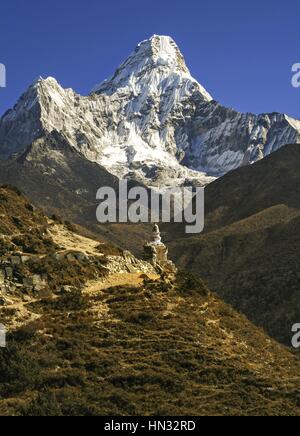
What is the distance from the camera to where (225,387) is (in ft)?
124

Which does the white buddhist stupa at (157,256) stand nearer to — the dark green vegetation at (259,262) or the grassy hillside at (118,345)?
the grassy hillside at (118,345)

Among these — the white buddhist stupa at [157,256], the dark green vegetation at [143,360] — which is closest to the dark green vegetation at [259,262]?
the white buddhist stupa at [157,256]

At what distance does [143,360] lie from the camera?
3894 centimetres

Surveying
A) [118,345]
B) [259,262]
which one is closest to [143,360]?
[118,345]

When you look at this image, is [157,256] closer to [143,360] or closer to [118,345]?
[118,345]

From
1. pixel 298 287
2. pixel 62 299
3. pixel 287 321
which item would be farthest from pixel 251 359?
pixel 298 287

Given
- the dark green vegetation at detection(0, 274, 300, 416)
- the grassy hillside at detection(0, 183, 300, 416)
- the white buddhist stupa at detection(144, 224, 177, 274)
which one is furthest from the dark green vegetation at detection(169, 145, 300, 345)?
the dark green vegetation at detection(0, 274, 300, 416)

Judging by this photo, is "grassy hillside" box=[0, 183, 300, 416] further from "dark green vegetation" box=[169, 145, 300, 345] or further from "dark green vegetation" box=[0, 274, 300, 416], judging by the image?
"dark green vegetation" box=[169, 145, 300, 345]

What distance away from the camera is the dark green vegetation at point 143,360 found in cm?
3562

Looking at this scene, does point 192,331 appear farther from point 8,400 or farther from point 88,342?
point 8,400

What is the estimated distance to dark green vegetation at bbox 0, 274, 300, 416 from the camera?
3562 cm

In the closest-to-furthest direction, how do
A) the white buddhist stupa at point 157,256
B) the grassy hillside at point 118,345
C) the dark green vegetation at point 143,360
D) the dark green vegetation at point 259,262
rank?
the dark green vegetation at point 143,360
the grassy hillside at point 118,345
the white buddhist stupa at point 157,256
the dark green vegetation at point 259,262

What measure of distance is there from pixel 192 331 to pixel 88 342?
547cm

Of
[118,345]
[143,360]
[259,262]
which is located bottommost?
[143,360]
